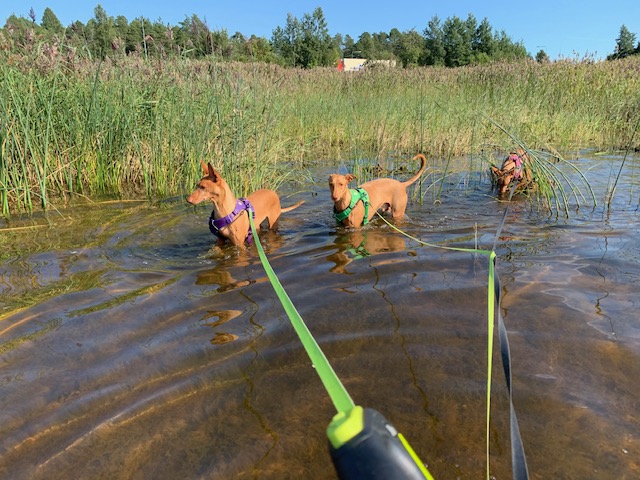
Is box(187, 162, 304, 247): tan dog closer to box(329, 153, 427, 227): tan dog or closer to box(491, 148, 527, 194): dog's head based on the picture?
box(329, 153, 427, 227): tan dog

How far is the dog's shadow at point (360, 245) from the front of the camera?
4.37 metres

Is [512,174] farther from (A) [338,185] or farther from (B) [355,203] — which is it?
(A) [338,185]

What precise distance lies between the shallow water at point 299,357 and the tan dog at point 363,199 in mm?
927

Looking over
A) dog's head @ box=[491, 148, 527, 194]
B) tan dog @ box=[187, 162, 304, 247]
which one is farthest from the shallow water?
dog's head @ box=[491, 148, 527, 194]

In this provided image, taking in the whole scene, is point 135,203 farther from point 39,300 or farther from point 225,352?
point 225,352

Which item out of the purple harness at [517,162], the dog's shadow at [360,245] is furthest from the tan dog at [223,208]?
the purple harness at [517,162]

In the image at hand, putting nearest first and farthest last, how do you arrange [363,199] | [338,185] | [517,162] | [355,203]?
1. [338,185]
2. [355,203]
3. [363,199]
4. [517,162]

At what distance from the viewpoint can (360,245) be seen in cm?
493

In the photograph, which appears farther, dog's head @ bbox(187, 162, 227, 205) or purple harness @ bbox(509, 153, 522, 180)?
purple harness @ bbox(509, 153, 522, 180)

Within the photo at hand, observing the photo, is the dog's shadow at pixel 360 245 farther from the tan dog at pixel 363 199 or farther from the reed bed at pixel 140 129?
the reed bed at pixel 140 129

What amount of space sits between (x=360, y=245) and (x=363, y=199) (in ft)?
2.74

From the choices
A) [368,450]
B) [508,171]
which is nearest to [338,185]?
[508,171]

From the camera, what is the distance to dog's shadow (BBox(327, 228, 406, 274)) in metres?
4.37

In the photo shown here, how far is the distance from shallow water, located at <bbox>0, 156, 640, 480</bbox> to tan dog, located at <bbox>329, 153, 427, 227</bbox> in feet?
3.04
